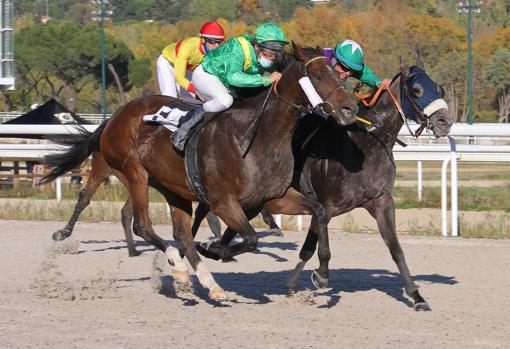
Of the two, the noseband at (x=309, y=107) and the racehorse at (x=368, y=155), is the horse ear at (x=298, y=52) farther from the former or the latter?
the racehorse at (x=368, y=155)

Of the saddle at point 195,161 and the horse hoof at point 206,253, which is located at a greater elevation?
the saddle at point 195,161

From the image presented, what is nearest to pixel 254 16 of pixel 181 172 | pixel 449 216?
pixel 449 216

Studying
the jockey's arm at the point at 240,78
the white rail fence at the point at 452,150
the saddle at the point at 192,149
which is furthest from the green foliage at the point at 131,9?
the jockey's arm at the point at 240,78

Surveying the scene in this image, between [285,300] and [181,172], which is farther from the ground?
[181,172]

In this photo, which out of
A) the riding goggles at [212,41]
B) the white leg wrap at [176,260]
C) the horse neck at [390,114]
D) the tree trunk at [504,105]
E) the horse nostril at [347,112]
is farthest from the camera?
the tree trunk at [504,105]

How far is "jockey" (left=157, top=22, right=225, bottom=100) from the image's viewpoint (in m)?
8.36

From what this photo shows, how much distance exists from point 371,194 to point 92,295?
2.07 metres

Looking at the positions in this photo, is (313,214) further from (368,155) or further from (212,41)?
(212,41)

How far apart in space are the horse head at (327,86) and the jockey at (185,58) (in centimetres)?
152

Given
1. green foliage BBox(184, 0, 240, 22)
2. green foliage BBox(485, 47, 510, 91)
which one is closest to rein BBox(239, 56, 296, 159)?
green foliage BBox(485, 47, 510, 91)

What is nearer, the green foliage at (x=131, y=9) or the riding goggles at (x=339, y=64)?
the riding goggles at (x=339, y=64)

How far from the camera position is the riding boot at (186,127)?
7066 millimetres

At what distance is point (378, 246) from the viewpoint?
10.2 m

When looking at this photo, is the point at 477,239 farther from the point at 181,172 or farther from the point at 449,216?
the point at 181,172
